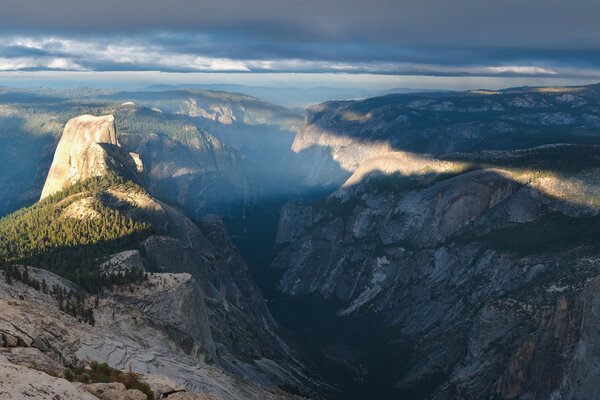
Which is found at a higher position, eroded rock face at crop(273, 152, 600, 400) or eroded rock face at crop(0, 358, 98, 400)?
eroded rock face at crop(0, 358, 98, 400)

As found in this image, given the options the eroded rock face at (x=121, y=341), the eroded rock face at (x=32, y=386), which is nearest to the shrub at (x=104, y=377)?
the eroded rock face at (x=121, y=341)

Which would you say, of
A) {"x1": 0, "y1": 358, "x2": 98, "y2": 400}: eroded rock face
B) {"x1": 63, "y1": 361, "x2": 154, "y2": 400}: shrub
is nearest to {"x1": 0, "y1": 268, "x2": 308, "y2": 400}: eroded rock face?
{"x1": 0, "y1": 358, "x2": 98, "y2": 400}: eroded rock face

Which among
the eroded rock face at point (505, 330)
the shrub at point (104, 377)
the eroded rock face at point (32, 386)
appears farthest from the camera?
the eroded rock face at point (505, 330)

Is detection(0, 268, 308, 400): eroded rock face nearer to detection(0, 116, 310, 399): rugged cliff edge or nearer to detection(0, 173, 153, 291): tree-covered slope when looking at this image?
detection(0, 116, 310, 399): rugged cliff edge

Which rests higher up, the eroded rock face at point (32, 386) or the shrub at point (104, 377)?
the eroded rock face at point (32, 386)

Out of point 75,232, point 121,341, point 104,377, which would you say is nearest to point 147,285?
point 121,341

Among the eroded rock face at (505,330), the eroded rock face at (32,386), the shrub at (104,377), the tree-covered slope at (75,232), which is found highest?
the eroded rock face at (32,386)

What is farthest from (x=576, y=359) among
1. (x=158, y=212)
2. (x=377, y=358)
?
(x=158, y=212)

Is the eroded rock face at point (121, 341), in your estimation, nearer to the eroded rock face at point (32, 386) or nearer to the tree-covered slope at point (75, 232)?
the eroded rock face at point (32, 386)

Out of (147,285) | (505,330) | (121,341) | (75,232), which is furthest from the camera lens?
(75,232)

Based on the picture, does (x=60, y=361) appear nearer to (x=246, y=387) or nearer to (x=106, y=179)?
(x=246, y=387)

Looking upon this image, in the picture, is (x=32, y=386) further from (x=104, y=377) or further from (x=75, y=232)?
(x=75, y=232)
